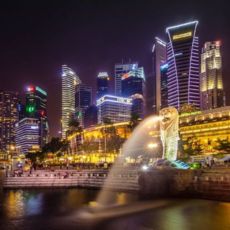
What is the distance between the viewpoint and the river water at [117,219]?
38562 millimetres

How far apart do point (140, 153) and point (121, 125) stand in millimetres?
52945

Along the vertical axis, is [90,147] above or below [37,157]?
above

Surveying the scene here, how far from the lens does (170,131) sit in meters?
68.8

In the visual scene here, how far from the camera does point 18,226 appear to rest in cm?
3969

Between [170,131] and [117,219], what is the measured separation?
30068 millimetres

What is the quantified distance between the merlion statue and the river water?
12.7m

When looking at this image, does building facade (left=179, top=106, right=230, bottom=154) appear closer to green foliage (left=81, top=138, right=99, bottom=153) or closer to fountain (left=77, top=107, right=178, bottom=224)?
green foliage (left=81, top=138, right=99, bottom=153)

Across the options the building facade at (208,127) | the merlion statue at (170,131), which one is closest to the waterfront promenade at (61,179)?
the merlion statue at (170,131)

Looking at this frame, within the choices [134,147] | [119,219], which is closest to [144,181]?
[119,219]

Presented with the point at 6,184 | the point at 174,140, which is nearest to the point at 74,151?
the point at 6,184

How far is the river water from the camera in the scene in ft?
127

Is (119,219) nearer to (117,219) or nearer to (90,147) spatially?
(117,219)

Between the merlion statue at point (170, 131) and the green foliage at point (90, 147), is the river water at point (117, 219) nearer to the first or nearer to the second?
the merlion statue at point (170, 131)

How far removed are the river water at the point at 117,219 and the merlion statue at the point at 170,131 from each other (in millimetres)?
12684
